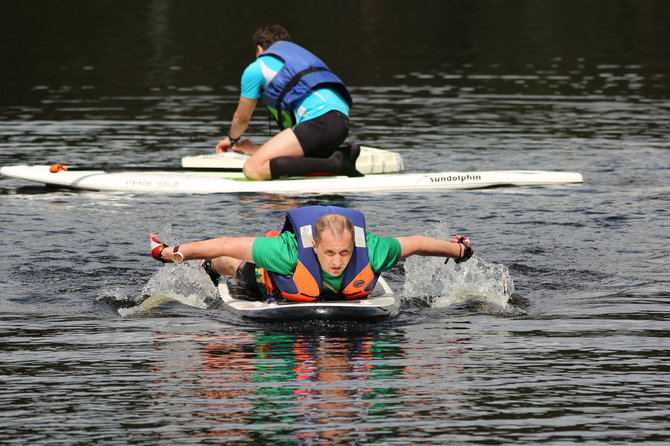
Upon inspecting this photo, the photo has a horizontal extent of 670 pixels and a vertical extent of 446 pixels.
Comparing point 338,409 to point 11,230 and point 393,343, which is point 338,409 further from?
point 11,230

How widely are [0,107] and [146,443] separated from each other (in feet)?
53.8

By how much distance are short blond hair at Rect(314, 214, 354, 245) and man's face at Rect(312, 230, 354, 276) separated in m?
0.02

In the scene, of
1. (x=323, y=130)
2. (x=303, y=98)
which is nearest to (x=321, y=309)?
(x=323, y=130)

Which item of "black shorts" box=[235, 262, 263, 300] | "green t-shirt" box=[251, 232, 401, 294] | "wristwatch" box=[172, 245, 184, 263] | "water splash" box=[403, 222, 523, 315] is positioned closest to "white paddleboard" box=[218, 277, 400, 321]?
"green t-shirt" box=[251, 232, 401, 294]

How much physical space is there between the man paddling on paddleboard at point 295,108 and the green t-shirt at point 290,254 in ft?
18.1

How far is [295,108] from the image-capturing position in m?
14.2

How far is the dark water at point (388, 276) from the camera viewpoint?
6.48 meters

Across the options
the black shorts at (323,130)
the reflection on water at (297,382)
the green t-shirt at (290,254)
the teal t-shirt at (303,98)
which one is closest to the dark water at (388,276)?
the reflection on water at (297,382)

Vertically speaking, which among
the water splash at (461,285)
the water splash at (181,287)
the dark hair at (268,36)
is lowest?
the water splash at (461,285)

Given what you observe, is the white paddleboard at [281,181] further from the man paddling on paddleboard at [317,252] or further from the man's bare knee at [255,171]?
the man paddling on paddleboard at [317,252]

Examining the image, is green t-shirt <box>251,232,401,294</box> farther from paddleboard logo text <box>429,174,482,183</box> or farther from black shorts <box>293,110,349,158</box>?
paddleboard logo text <box>429,174,482,183</box>

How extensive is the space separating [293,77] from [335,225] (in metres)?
6.04

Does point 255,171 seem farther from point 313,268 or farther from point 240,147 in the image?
point 313,268

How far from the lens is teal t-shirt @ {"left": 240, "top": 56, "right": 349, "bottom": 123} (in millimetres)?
13945
